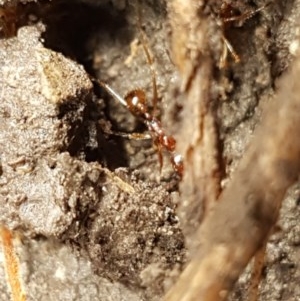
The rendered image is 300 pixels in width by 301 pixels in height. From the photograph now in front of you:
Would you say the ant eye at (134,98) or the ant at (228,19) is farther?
the ant eye at (134,98)

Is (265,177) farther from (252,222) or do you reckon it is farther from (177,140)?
(177,140)

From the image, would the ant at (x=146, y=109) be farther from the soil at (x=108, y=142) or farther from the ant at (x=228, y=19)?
the ant at (x=228, y=19)

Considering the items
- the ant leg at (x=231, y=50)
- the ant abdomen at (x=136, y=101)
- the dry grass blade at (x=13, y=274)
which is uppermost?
the ant abdomen at (x=136, y=101)

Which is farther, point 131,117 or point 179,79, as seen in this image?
point 131,117

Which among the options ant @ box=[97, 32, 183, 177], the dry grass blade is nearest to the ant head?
ant @ box=[97, 32, 183, 177]

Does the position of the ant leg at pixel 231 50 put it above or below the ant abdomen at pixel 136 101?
below

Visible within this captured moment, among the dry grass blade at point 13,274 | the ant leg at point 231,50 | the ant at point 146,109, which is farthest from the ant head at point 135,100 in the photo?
the dry grass blade at point 13,274

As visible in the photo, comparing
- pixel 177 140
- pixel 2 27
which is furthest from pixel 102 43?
pixel 177 140

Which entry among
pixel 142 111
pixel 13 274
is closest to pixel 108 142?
pixel 142 111
